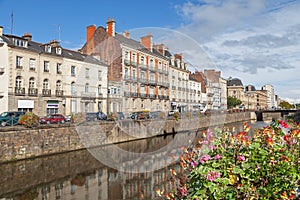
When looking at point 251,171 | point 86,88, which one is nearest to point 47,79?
point 86,88

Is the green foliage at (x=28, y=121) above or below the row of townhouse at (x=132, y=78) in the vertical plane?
below

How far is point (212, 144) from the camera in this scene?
3.46m

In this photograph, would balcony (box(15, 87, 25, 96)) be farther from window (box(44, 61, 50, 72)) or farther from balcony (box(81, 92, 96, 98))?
balcony (box(81, 92, 96, 98))

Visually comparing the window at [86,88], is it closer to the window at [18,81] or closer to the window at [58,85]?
the window at [58,85]

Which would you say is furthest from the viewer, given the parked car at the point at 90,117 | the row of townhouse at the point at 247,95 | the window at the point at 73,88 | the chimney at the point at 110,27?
the row of townhouse at the point at 247,95

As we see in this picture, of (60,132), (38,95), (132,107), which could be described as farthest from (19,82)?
(132,107)

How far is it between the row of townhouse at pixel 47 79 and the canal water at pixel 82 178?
443 inches

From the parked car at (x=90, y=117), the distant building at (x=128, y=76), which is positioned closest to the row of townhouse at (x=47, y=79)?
the distant building at (x=128, y=76)

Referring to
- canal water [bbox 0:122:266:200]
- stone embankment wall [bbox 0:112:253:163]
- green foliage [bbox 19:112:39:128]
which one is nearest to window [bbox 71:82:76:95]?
stone embankment wall [bbox 0:112:253:163]

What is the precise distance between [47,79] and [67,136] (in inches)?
456

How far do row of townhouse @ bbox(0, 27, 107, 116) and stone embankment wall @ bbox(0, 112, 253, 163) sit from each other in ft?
20.2

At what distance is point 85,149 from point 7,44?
1303 centimetres

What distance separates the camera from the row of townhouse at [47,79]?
2419 cm

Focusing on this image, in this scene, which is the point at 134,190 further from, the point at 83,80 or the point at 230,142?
the point at 83,80
